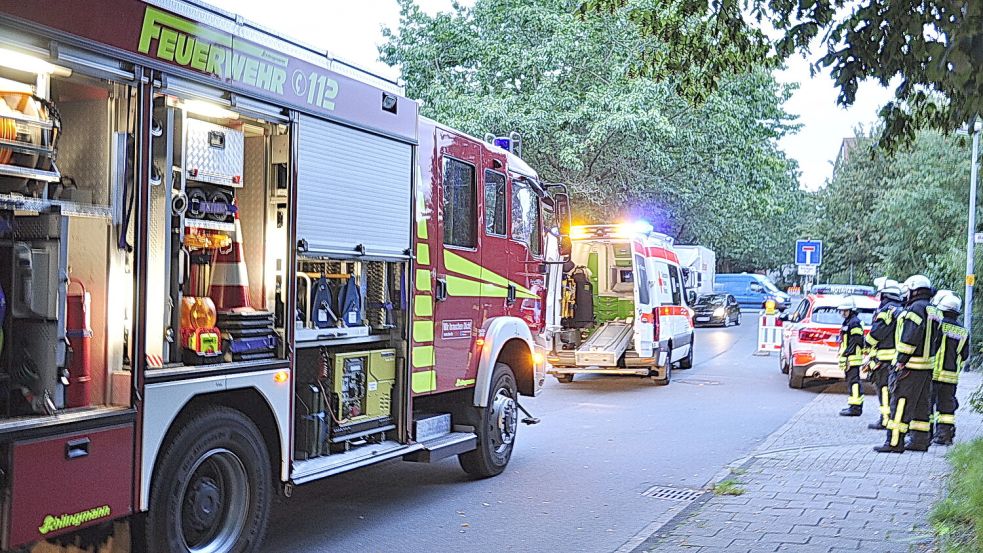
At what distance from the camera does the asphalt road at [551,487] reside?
266 inches

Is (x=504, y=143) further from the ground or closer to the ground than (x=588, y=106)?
closer to the ground

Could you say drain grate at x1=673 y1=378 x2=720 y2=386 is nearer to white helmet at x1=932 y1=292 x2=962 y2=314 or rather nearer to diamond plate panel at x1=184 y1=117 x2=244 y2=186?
white helmet at x1=932 y1=292 x2=962 y2=314

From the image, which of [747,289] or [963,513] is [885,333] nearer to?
[963,513]

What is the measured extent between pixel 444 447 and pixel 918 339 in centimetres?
511

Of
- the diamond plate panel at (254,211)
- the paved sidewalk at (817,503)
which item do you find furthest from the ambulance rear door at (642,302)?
the diamond plate panel at (254,211)

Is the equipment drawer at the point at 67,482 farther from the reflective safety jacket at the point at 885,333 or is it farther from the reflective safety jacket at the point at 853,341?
the reflective safety jacket at the point at 853,341

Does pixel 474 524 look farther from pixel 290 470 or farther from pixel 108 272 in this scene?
pixel 108 272

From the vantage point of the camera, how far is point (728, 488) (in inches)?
315

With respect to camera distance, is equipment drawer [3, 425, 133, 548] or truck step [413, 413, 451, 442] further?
truck step [413, 413, 451, 442]

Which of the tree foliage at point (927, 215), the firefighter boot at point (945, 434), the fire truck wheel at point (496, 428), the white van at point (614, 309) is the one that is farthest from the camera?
the tree foliage at point (927, 215)

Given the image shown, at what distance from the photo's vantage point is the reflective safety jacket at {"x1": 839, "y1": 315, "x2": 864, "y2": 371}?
1294cm

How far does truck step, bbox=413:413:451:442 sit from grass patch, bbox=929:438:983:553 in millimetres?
3671

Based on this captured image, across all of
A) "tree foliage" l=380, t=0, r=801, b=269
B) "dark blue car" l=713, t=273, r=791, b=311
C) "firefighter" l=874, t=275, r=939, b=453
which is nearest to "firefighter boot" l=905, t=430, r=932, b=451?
"firefighter" l=874, t=275, r=939, b=453

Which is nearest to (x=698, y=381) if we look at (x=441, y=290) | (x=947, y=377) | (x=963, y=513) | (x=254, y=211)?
(x=947, y=377)
